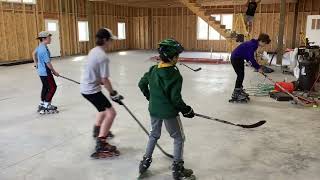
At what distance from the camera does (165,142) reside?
4.22 m

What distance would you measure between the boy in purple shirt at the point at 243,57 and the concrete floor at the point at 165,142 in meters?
0.28

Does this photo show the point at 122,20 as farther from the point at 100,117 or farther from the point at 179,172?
the point at 179,172

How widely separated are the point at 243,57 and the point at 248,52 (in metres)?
0.16

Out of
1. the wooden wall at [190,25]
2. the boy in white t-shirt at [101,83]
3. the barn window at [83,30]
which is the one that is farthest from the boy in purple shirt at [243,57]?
the barn window at [83,30]

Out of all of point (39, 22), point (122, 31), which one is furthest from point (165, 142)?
point (122, 31)

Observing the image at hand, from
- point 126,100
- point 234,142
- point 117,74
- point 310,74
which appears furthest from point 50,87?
point 310,74

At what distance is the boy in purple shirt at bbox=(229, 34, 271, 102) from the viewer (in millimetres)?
6000

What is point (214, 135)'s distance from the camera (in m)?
4.50

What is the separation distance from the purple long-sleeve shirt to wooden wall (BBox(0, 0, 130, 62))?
37.7ft

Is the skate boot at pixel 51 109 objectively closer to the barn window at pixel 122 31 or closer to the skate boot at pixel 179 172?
the skate boot at pixel 179 172

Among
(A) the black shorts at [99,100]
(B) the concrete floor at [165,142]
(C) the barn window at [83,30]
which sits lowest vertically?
(B) the concrete floor at [165,142]

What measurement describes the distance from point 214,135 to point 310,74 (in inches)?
151

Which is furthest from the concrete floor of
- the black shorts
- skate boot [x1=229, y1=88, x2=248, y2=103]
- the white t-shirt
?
the white t-shirt

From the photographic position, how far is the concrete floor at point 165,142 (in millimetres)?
3361
